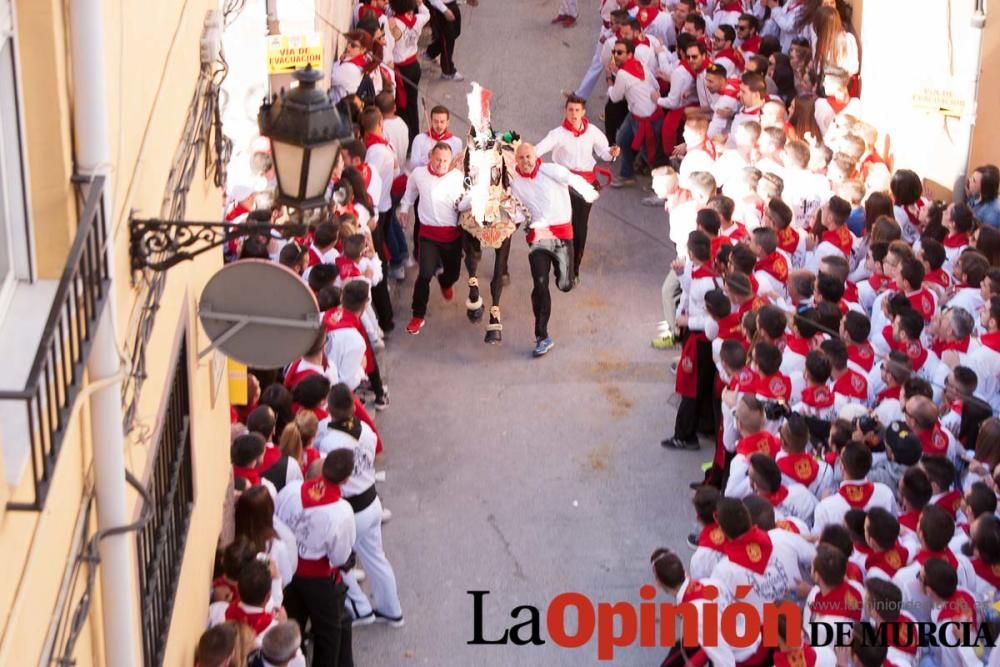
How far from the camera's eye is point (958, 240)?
1172cm

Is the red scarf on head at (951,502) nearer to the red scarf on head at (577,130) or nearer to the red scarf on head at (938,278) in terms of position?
the red scarf on head at (938,278)

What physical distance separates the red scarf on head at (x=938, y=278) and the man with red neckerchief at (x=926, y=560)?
3347mm

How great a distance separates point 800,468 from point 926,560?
1.38 m

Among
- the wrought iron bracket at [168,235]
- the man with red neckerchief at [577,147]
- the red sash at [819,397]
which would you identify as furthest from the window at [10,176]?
the man with red neckerchief at [577,147]

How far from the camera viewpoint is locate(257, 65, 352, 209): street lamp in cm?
588

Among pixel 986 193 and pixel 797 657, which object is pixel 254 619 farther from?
pixel 986 193

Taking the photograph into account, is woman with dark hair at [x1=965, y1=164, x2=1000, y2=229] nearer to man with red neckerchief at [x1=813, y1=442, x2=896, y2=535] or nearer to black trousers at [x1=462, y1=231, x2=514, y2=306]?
black trousers at [x1=462, y1=231, x2=514, y2=306]

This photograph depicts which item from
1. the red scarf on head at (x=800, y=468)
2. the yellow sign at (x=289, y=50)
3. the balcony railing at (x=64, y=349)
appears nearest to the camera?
the balcony railing at (x=64, y=349)

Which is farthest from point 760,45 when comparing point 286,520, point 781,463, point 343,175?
point 286,520

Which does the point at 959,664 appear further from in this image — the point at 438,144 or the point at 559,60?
the point at 559,60

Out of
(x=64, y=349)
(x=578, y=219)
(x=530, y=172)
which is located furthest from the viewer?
(x=578, y=219)

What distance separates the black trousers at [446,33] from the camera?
18.4 meters

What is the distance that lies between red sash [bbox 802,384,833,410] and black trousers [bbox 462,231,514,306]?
155 inches

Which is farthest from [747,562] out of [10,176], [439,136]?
[439,136]
